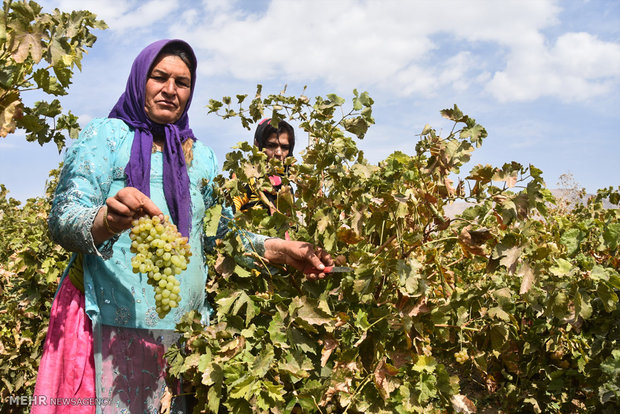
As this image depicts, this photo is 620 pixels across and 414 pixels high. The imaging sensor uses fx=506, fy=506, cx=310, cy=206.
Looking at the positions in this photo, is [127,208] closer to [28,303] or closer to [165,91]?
[165,91]

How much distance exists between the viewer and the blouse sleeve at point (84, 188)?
64.2 inches

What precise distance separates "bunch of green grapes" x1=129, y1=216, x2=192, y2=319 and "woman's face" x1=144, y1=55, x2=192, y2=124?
2.33 ft

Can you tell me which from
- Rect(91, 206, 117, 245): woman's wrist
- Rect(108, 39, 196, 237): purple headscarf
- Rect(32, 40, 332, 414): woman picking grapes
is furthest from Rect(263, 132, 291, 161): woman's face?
Rect(91, 206, 117, 245): woman's wrist

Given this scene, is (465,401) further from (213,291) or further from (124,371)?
(124,371)

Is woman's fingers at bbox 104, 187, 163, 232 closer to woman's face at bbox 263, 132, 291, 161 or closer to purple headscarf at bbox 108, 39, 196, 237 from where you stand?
purple headscarf at bbox 108, 39, 196, 237

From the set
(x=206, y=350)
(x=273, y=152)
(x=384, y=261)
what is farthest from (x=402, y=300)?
(x=273, y=152)

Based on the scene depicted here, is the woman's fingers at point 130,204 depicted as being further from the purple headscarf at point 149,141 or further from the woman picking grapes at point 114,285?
the purple headscarf at point 149,141

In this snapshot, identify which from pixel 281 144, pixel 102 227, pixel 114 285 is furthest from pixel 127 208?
pixel 281 144

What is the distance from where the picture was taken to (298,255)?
1.71 meters

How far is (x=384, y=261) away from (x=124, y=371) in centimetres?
107

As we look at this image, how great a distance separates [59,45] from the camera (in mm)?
1403

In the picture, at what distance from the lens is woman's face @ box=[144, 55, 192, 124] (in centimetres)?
210

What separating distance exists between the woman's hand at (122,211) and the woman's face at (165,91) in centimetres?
63

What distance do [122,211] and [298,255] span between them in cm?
58
